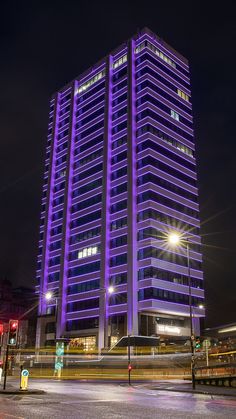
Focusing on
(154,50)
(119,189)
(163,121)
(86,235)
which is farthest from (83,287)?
(154,50)

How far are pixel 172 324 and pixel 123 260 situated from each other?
1748 cm

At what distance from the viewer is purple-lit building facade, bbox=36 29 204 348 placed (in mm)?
84312

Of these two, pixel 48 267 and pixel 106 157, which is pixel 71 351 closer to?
pixel 48 267

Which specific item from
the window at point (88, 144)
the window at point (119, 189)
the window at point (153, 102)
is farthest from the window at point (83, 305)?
the window at point (153, 102)

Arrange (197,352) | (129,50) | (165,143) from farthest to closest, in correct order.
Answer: (129,50) → (165,143) → (197,352)

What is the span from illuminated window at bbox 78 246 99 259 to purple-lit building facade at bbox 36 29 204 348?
40 centimetres

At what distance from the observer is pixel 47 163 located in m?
121

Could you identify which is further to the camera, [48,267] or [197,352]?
[48,267]

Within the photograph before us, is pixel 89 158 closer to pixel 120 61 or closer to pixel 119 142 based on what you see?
pixel 119 142

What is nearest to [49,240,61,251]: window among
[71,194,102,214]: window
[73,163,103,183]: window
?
[71,194,102,214]: window

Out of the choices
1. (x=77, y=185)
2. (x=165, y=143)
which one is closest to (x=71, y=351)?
(x=77, y=185)

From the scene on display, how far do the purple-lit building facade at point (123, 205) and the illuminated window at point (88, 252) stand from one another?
0.40 metres

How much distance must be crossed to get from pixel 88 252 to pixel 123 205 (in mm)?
14239

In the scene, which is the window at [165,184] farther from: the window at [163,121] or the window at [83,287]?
the window at [83,287]
